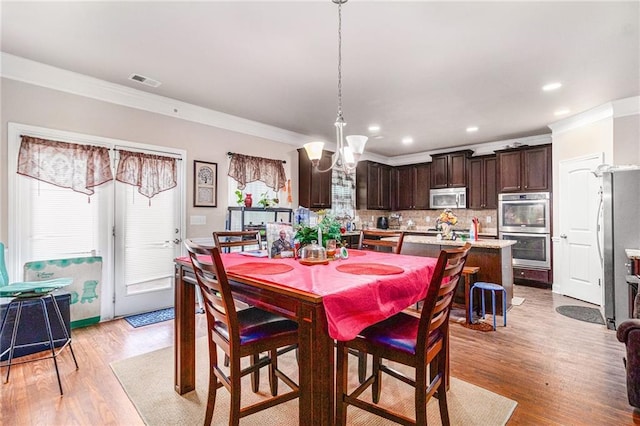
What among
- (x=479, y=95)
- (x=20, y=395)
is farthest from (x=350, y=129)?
(x=20, y=395)

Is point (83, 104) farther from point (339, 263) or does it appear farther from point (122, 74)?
point (339, 263)

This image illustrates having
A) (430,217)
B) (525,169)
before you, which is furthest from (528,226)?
(430,217)

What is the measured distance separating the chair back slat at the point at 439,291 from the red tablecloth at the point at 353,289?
0.16m

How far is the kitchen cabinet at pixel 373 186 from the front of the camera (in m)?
6.96

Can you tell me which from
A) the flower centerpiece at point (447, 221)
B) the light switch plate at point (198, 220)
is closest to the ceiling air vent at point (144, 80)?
the light switch plate at point (198, 220)

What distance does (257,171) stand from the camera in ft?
16.1

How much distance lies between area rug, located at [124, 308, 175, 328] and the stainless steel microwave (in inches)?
218

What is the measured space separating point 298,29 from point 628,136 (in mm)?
4441

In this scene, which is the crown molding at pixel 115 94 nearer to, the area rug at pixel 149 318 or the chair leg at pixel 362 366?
the area rug at pixel 149 318

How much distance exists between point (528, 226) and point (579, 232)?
84 centimetres

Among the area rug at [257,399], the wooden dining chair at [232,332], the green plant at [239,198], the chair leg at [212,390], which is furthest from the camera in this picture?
the green plant at [239,198]

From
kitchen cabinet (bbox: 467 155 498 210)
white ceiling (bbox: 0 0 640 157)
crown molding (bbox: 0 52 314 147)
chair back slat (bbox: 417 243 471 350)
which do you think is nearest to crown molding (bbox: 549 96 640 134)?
white ceiling (bbox: 0 0 640 157)

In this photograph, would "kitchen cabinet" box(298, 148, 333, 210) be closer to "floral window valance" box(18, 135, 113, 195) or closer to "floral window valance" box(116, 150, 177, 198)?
"floral window valance" box(116, 150, 177, 198)

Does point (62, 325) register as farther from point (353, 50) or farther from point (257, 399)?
point (353, 50)
